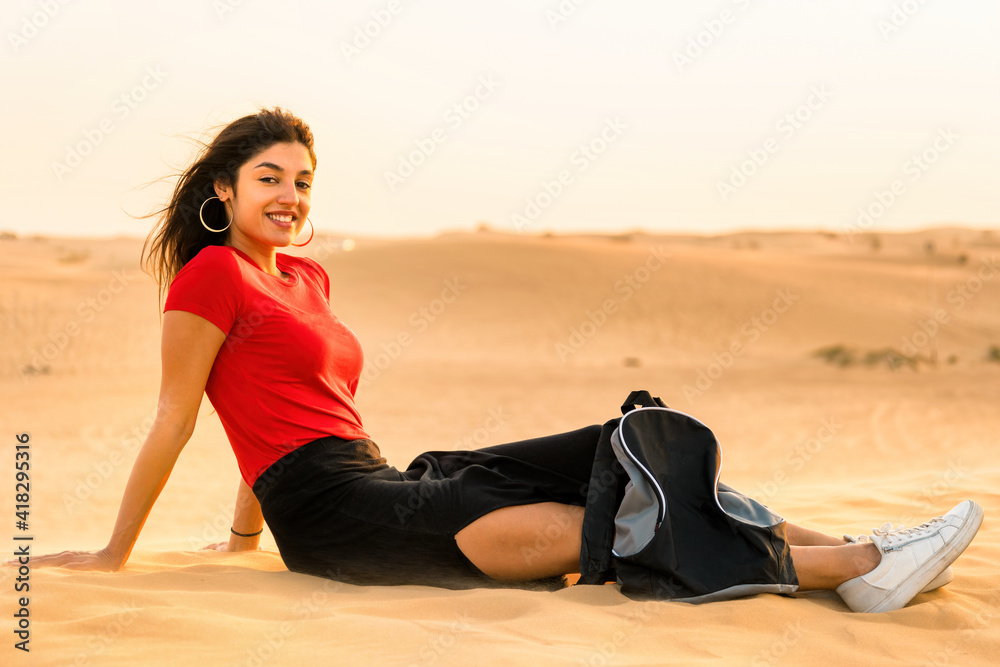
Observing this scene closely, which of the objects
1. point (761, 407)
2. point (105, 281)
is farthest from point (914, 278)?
point (105, 281)

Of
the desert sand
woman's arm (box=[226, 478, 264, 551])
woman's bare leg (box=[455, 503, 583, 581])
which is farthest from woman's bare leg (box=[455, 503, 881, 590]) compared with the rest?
woman's arm (box=[226, 478, 264, 551])

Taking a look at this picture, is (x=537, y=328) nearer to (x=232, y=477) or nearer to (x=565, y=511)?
(x=232, y=477)

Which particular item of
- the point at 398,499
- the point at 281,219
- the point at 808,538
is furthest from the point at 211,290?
the point at 808,538

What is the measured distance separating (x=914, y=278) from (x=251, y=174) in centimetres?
2883

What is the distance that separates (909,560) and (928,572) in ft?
0.29

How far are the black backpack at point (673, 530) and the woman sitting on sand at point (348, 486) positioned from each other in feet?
0.10

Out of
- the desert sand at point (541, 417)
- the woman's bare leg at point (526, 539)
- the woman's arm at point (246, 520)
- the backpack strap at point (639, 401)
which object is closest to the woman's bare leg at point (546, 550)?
the woman's bare leg at point (526, 539)

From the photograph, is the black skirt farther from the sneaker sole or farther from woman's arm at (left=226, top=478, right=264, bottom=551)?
the sneaker sole

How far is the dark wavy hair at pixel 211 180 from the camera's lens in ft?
10.9

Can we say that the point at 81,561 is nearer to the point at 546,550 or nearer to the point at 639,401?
the point at 546,550

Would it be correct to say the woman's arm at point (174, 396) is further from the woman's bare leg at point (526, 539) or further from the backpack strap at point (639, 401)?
the backpack strap at point (639, 401)

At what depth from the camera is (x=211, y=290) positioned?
2.95 metres

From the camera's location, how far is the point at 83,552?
314cm

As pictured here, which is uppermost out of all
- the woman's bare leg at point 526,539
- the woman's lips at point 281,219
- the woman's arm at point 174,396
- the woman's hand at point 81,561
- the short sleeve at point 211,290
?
the woman's lips at point 281,219
